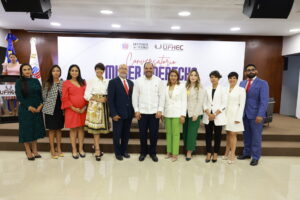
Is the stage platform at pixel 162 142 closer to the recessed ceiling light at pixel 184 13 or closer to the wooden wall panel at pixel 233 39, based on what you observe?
the recessed ceiling light at pixel 184 13

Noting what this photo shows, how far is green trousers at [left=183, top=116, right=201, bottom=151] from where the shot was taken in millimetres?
3391

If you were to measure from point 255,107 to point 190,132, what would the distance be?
3.63 feet

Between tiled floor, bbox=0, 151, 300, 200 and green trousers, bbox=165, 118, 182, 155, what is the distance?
0.24m

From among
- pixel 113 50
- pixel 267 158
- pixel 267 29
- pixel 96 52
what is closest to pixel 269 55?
pixel 267 29

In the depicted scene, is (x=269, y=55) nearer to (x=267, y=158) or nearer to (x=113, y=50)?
(x=267, y=158)

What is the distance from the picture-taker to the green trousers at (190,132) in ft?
11.1

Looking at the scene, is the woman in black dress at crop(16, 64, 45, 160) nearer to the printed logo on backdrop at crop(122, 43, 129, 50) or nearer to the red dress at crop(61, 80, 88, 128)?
the red dress at crop(61, 80, 88, 128)

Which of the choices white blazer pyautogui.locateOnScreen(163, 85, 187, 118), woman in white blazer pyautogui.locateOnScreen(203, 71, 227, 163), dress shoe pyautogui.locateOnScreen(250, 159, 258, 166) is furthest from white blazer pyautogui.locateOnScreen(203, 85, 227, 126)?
dress shoe pyautogui.locateOnScreen(250, 159, 258, 166)

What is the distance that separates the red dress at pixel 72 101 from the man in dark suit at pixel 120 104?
1.55 feet

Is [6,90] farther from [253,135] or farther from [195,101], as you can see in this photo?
[253,135]

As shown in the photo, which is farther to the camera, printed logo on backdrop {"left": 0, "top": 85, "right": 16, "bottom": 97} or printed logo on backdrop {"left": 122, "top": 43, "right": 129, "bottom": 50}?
printed logo on backdrop {"left": 122, "top": 43, "right": 129, "bottom": 50}

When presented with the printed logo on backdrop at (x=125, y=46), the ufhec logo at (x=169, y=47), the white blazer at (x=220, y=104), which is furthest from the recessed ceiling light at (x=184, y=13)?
the printed logo on backdrop at (x=125, y=46)

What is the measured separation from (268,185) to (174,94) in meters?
1.78

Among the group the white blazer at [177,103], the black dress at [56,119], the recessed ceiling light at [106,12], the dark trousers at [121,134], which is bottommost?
the dark trousers at [121,134]
